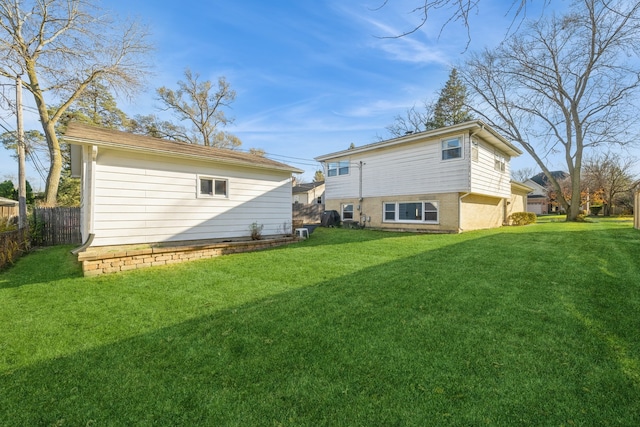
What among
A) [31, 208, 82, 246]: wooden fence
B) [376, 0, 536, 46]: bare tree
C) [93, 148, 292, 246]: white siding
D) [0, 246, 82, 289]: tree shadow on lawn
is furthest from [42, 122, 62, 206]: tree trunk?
[376, 0, 536, 46]: bare tree

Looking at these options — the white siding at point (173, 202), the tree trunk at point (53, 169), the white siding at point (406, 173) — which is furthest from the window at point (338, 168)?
the tree trunk at point (53, 169)

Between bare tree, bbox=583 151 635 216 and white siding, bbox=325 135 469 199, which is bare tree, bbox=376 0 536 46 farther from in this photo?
bare tree, bbox=583 151 635 216

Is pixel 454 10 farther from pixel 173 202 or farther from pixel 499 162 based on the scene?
pixel 499 162

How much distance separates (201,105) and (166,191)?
74.5 ft

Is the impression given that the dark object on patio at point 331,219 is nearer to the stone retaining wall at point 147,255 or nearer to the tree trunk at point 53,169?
the stone retaining wall at point 147,255

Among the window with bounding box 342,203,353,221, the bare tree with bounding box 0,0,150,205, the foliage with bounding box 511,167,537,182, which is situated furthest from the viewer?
the foliage with bounding box 511,167,537,182

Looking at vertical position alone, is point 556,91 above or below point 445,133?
above

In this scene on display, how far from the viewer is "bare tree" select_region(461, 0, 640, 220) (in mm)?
17406

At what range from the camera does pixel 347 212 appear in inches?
667

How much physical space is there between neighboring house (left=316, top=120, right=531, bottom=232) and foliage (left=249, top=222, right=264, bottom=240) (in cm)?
740

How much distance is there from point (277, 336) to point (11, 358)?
260cm

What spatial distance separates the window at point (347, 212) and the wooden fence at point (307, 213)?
18.3ft

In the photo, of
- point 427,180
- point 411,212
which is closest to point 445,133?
point 427,180

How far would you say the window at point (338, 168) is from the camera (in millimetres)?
16814
